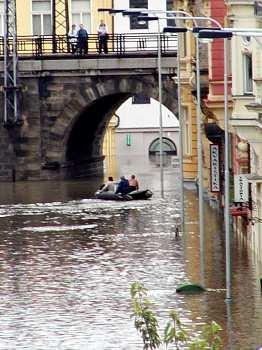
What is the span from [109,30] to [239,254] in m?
57.4

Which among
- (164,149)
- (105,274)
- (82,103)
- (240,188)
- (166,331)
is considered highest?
(82,103)

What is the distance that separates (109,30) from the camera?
103 m

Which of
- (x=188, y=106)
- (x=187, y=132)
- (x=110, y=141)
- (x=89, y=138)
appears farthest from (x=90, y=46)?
(x=110, y=141)

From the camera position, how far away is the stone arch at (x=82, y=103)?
3317 inches

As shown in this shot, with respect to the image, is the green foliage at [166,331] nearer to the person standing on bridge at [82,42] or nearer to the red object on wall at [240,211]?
the red object on wall at [240,211]

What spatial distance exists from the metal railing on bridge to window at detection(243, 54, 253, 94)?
37.0m

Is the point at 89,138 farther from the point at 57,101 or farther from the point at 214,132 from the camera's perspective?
the point at 214,132

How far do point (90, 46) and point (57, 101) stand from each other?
953cm

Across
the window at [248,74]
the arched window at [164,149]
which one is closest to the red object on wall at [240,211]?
the window at [248,74]

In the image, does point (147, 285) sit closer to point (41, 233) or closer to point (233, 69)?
point (233, 69)

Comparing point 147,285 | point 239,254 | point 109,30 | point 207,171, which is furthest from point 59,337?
point 109,30

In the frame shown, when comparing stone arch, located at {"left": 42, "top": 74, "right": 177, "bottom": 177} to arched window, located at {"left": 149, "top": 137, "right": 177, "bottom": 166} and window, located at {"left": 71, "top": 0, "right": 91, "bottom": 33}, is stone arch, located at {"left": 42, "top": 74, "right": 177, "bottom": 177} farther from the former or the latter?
arched window, located at {"left": 149, "top": 137, "right": 177, "bottom": 166}

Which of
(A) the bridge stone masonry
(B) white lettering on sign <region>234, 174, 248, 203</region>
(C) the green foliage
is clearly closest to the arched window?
(A) the bridge stone masonry

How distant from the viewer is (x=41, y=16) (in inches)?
3777
